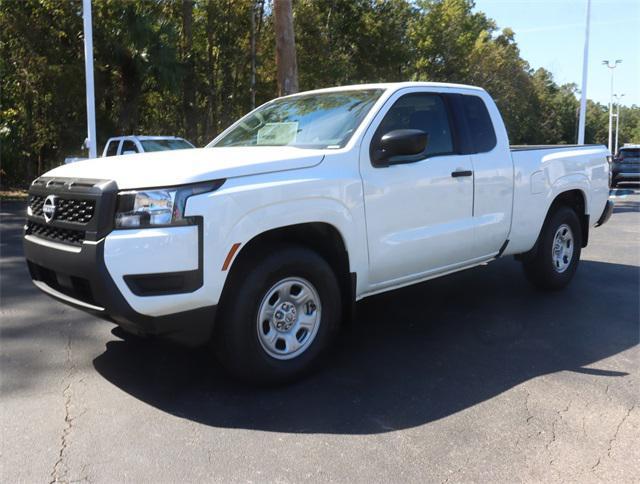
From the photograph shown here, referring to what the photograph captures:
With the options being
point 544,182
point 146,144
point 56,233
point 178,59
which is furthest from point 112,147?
point 56,233

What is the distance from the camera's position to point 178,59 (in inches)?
841

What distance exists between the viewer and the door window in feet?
15.0

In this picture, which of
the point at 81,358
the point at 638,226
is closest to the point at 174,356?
the point at 81,358

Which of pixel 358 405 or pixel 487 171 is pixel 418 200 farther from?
pixel 358 405

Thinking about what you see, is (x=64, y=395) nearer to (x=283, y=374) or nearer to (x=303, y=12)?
(x=283, y=374)

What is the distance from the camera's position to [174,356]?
173 inches

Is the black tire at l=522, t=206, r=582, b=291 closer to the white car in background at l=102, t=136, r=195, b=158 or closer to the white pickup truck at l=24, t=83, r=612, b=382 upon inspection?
the white pickup truck at l=24, t=83, r=612, b=382

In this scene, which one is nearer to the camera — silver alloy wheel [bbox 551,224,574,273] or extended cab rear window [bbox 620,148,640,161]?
silver alloy wheel [bbox 551,224,574,273]

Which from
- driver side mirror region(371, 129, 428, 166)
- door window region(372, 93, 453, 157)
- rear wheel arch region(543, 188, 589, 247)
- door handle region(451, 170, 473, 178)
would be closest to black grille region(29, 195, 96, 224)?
driver side mirror region(371, 129, 428, 166)

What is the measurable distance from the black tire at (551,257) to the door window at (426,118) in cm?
169

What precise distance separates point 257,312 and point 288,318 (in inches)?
11.4

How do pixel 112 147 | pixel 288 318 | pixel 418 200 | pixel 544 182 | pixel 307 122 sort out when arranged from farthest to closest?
pixel 112 147 < pixel 544 182 < pixel 307 122 < pixel 418 200 < pixel 288 318

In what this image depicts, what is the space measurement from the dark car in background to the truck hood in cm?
2013

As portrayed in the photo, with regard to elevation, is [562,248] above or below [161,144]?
below
